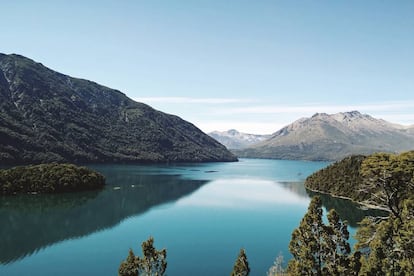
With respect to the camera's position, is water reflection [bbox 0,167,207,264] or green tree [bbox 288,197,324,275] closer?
green tree [bbox 288,197,324,275]

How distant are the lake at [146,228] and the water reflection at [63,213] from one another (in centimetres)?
22

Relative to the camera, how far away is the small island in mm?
135375

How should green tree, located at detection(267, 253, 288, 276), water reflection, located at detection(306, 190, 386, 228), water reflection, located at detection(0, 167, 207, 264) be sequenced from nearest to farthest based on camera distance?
green tree, located at detection(267, 253, 288, 276) < water reflection, located at detection(0, 167, 207, 264) < water reflection, located at detection(306, 190, 386, 228)

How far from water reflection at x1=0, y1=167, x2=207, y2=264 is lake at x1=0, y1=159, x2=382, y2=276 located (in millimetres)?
220

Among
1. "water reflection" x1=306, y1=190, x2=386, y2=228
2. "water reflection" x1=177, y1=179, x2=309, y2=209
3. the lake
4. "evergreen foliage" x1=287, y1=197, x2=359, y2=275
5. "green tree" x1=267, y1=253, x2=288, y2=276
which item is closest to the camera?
"evergreen foliage" x1=287, y1=197, x2=359, y2=275

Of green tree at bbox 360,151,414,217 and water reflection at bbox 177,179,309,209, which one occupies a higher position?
green tree at bbox 360,151,414,217

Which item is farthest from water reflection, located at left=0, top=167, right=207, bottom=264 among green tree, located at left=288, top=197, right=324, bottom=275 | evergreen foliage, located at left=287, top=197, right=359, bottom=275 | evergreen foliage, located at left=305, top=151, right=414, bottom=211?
evergreen foliage, located at left=305, top=151, right=414, bottom=211

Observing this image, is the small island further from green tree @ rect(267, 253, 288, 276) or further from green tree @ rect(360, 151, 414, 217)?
green tree @ rect(360, 151, 414, 217)

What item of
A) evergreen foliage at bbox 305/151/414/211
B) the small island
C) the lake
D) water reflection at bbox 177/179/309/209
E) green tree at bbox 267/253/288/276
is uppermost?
evergreen foliage at bbox 305/151/414/211

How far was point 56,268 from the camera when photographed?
6003cm

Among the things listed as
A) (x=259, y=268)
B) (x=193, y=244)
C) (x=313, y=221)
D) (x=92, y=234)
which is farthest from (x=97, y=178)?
(x=313, y=221)

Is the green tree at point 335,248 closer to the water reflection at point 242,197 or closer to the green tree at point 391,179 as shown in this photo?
the green tree at point 391,179

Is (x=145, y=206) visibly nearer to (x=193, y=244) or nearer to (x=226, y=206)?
(x=226, y=206)

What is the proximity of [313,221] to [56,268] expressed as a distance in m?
46.4
